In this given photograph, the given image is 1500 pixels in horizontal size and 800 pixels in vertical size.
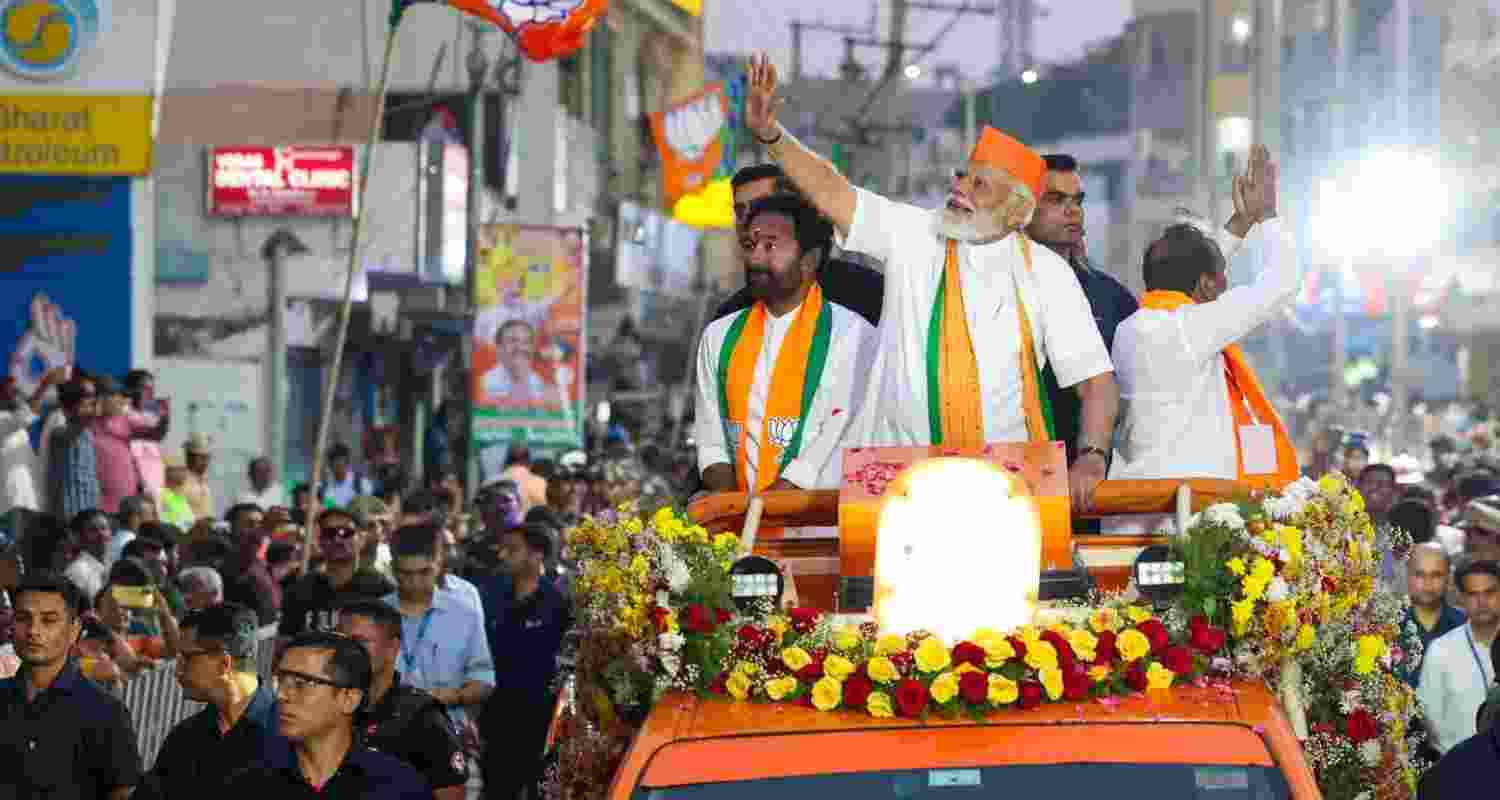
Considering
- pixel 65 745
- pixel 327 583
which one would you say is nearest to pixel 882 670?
pixel 65 745

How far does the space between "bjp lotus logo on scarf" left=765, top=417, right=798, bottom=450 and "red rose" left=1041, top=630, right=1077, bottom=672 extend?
2.08m

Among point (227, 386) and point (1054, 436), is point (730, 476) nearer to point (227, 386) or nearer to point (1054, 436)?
point (1054, 436)

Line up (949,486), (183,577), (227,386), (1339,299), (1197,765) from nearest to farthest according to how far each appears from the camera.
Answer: (1197,765) < (949,486) < (183,577) < (227,386) < (1339,299)

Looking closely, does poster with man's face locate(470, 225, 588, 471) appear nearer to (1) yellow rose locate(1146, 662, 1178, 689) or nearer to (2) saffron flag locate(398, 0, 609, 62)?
(2) saffron flag locate(398, 0, 609, 62)

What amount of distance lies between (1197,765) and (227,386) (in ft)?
80.7

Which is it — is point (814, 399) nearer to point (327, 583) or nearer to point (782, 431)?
point (782, 431)

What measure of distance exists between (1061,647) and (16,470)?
39.5ft

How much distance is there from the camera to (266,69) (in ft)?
121

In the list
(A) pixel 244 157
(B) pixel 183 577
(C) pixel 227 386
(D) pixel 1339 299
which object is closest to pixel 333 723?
(B) pixel 183 577

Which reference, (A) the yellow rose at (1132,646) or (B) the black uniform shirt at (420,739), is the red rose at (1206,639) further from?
(B) the black uniform shirt at (420,739)

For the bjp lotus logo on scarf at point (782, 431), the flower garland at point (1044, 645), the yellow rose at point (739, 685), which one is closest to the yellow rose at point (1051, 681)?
the flower garland at point (1044, 645)

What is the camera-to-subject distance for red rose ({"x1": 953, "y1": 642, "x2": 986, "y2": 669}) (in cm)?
630

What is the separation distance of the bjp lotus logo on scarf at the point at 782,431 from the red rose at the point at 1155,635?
6.76ft

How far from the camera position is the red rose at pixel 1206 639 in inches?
258
